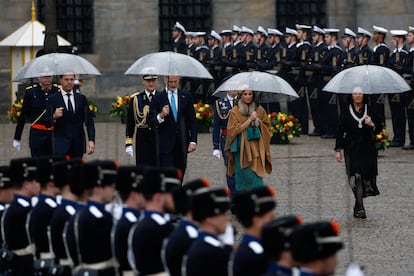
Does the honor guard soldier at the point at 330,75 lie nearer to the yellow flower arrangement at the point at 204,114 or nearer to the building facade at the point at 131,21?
the yellow flower arrangement at the point at 204,114

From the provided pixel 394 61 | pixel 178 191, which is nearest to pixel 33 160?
pixel 178 191

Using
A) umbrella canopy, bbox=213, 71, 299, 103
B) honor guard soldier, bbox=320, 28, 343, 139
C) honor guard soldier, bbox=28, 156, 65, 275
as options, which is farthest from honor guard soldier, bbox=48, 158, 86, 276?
honor guard soldier, bbox=320, 28, 343, 139

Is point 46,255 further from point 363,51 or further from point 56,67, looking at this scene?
point 363,51

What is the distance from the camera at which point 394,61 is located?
88.9ft

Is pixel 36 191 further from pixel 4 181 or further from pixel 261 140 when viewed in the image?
pixel 261 140

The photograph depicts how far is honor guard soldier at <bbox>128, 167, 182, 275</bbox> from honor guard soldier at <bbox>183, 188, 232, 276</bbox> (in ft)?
1.82

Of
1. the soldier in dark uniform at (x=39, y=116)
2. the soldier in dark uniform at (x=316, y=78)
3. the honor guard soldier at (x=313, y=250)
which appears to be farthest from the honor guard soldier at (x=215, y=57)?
the honor guard soldier at (x=313, y=250)

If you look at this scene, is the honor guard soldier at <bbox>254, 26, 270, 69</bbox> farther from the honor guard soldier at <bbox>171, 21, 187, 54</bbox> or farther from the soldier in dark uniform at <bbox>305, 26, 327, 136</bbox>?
the honor guard soldier at <bbox>171, 21, 187, 54</bbox>

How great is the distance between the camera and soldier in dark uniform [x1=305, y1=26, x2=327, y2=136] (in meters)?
29.3

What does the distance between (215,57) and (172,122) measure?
14.8 m

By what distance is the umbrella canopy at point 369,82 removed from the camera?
58.4 feet

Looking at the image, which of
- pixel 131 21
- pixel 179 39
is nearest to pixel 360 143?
pixel 179 39

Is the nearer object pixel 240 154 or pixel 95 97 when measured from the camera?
pixel 240 154

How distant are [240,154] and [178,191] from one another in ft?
24.2
